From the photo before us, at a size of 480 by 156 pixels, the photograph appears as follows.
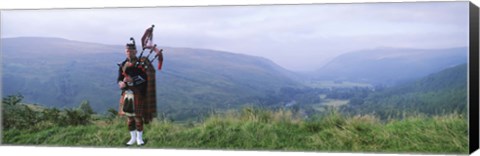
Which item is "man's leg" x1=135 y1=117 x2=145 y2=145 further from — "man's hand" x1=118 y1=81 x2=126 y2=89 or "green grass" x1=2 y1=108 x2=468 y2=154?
"man's hand" x1=118 y1=81 x2=126 y2=89

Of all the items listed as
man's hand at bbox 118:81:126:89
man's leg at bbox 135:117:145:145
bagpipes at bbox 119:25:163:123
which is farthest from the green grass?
man's hand at bbox 118:81:126:89

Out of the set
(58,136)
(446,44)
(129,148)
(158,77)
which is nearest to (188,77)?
(158,77)

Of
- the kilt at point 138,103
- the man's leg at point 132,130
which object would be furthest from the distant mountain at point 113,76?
the man's leg at point 132,130

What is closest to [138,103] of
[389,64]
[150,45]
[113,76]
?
[113,76]

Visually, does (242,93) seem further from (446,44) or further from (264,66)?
(446,44)

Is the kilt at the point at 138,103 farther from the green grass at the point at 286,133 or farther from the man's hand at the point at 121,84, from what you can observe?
the green grass at the point at 286,133

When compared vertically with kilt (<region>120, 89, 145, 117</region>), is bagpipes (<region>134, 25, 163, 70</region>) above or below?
above

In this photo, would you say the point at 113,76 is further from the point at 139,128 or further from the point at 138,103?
the point at 139,128
